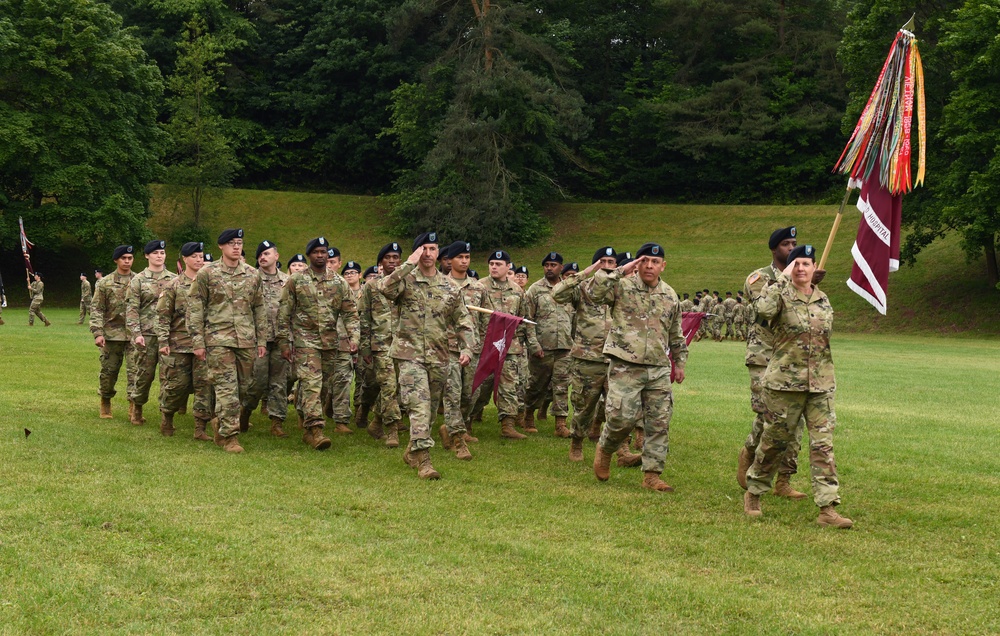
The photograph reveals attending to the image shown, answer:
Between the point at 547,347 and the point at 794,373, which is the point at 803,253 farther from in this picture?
the point at 547,347

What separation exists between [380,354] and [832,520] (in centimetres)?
622

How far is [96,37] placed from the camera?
43.5 m

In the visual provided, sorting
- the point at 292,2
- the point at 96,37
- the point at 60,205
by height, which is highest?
the point at 292,2

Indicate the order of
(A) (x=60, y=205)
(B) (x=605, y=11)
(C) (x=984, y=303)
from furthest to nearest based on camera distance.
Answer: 1. (B) (x=605, y=11)
2. (A) (x=60, y=205)
3. (C) (x=984, y=303)

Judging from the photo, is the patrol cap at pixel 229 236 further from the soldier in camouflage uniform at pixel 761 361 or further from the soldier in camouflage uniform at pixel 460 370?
the soldier in camouflage uniform at pixel 761 361

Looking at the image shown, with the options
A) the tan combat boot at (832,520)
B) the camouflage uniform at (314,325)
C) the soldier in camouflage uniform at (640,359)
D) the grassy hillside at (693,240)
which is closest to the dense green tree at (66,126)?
the grassy hillside at (693,240)

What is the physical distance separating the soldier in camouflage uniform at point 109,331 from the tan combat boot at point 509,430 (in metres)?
4.99

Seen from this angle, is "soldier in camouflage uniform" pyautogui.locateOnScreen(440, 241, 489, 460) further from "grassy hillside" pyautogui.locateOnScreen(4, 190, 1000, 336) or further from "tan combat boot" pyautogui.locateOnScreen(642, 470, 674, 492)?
"grassy hillside" pyautogui.locateOnScreen(4, 190, 1000, 336)

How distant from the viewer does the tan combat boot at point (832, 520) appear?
7.61 m

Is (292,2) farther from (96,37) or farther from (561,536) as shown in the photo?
(561,536)

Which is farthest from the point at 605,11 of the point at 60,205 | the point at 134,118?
the point at 60,205

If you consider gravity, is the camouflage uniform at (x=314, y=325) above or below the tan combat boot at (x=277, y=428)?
above

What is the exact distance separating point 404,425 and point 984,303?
1299 inches

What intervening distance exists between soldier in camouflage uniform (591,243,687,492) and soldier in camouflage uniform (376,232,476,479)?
1746mm
